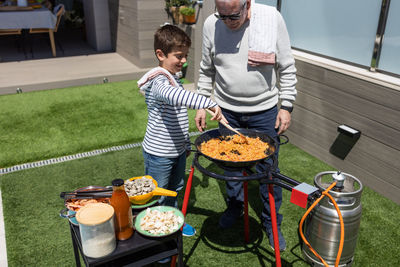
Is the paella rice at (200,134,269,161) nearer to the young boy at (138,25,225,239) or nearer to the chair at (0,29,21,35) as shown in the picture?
the young boy at (138,25,225,239)

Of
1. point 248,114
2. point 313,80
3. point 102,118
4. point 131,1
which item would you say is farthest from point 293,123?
point 131,1

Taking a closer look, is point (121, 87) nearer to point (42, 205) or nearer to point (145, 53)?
point (145, 53)

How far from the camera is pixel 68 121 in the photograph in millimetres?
6004

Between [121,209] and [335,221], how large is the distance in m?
1.70

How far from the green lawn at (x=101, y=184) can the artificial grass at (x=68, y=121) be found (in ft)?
0.05

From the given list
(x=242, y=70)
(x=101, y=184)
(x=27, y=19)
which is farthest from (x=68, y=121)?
(x=27, y=19)

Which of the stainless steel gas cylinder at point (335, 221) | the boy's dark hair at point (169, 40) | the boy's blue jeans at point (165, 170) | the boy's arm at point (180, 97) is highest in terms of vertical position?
the boy's dark hair at point (169, 40)

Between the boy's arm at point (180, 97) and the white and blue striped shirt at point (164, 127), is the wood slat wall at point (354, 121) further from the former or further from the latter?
the boy's arm at point (180, 97)

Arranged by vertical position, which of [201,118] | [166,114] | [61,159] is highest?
[166,114]

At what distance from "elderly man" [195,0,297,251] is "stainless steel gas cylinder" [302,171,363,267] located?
0.39 m

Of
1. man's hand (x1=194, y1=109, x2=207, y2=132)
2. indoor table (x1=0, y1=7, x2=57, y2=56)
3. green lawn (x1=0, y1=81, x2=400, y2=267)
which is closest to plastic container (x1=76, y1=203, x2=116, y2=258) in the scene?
man's hand (x1=194, y1=109, x2=207, y2=132)

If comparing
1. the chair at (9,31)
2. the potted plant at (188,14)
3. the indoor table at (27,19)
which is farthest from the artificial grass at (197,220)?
the chair at (9,31)

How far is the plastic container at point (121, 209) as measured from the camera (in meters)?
1.98

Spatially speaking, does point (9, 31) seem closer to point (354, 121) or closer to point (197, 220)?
point (197, 220)
